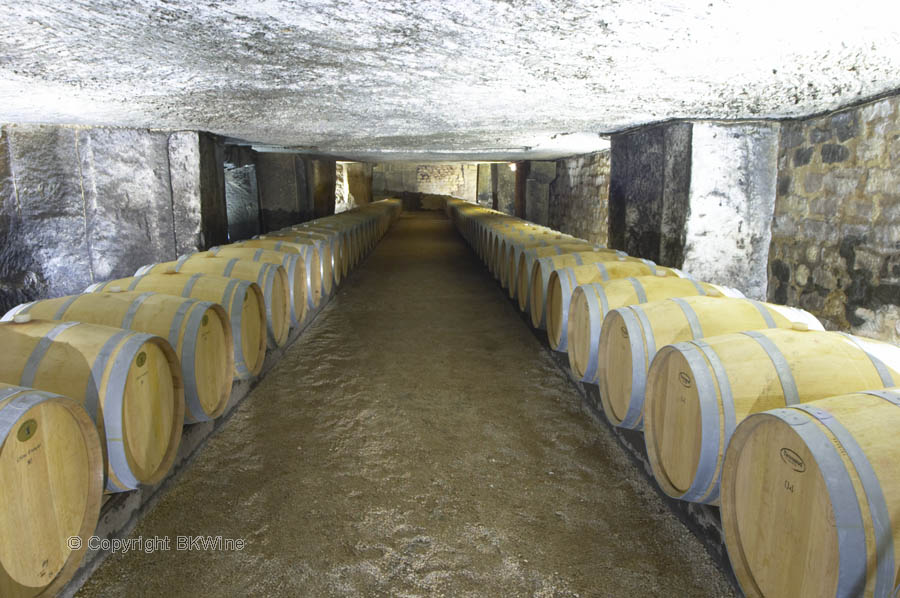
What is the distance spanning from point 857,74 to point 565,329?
201 cm

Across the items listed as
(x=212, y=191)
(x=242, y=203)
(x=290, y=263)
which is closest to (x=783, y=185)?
(x=290, y=263)

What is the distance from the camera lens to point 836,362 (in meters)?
1.69

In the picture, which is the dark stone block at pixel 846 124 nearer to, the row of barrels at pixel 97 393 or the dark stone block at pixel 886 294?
the dark stone block at pixel 886 294

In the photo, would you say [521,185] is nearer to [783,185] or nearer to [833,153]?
[783,185]

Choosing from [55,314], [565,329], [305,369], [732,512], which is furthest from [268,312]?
[732,512]

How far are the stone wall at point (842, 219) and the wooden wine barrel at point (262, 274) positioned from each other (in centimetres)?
388

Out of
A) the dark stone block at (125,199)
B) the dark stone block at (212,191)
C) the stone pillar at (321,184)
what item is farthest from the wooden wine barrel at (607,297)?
the stone pillar at (321,184)

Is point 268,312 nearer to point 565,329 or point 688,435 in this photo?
point 565,329

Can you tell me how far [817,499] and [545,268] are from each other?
9.86ft

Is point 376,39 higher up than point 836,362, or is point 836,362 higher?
point 376,39

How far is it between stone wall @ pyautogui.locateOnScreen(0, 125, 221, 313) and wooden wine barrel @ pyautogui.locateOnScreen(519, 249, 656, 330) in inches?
128

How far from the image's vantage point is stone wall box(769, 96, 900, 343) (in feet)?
10.1

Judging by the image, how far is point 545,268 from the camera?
412 cm

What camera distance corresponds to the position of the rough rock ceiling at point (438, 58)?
1.75m
